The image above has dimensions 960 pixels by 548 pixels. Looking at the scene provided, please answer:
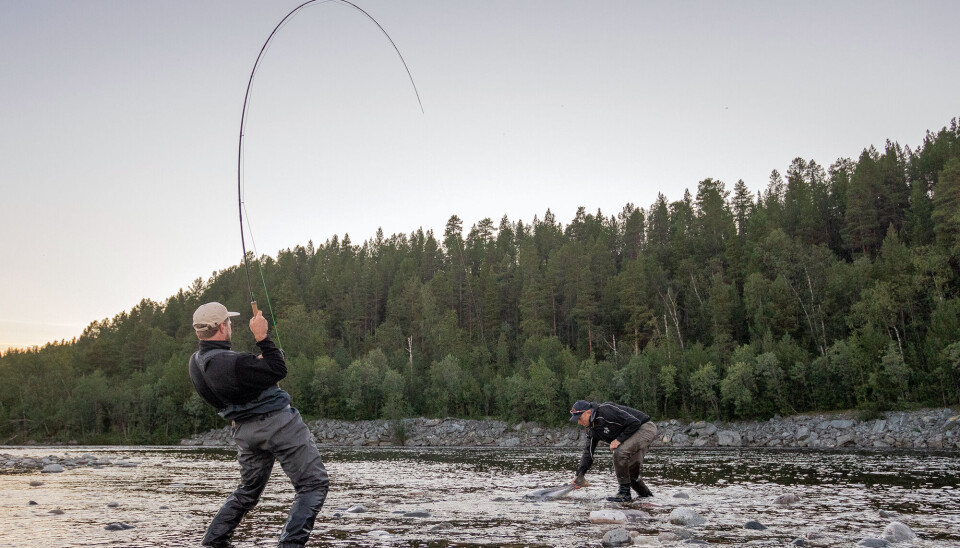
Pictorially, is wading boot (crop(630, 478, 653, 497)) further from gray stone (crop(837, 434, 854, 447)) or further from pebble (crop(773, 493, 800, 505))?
gray stone (crop(837, 434, 854, 447))

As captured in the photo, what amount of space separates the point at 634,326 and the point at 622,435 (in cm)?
7971

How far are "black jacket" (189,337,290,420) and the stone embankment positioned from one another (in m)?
48.5

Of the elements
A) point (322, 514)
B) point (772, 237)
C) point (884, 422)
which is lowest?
point (884, 422)

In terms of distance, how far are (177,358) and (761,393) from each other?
3477 inches

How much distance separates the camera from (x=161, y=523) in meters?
9.65

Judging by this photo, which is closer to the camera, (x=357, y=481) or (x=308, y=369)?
(x=357, y=481)

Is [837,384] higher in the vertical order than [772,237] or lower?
lower

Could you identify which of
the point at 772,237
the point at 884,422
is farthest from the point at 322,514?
the point at 772,237

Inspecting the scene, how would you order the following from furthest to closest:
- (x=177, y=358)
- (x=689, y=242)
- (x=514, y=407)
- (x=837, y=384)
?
(x=689, y=242), (x=177, y=358), (x=514, y=407), (x=837, y=384)

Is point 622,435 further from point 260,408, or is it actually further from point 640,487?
point 260,408

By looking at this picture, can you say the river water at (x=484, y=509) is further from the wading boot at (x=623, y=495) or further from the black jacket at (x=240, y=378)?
the black jacket at (x=240, y=378)

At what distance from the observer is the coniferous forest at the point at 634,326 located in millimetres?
62562

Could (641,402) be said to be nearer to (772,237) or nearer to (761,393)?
(761,393)

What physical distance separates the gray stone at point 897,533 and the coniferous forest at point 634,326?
54174 millimetres
